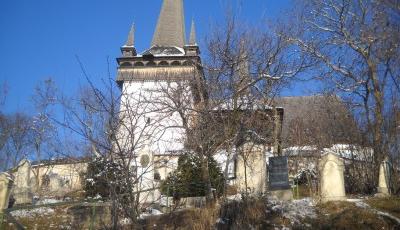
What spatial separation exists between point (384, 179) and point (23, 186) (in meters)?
12.4

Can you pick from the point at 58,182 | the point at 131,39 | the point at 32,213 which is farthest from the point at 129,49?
the point at 32,213

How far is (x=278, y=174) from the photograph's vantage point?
45.1ft

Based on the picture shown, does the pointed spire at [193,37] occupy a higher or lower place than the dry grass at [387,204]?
higher

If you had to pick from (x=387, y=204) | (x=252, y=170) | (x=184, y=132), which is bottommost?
(x=387, y=204)

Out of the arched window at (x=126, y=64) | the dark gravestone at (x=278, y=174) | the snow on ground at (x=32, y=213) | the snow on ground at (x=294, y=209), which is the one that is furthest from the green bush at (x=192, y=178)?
the arched window at (x=126, y=64)

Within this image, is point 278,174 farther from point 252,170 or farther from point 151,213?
point 151,213

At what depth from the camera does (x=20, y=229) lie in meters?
8.49

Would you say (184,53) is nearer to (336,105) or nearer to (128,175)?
(336,105)

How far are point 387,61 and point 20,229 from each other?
12907mm

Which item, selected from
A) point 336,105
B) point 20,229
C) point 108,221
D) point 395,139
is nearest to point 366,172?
point 395,139

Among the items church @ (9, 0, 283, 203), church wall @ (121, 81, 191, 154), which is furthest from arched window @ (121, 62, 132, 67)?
church @ (9, 0, 283, 203)

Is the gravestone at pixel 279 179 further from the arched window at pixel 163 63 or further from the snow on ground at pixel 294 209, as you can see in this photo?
the arched window at pixel 163 63

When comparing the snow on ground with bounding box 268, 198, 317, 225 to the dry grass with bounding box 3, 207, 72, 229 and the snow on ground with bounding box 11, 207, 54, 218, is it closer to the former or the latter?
the dry grass with bounding box 3, 207, 72, 229

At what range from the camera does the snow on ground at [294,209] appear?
10.2 metres
